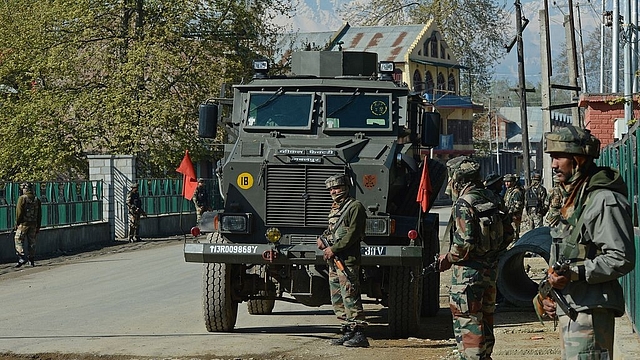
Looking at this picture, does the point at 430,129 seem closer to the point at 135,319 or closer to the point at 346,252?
the point at 346,252

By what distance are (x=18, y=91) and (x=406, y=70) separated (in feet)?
115

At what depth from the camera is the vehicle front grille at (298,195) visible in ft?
38.3

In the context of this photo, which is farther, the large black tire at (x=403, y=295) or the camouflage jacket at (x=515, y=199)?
the camouflage jacket at (x=515, y=199)

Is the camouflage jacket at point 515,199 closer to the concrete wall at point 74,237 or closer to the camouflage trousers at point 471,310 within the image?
the concrete wall at point 74,237

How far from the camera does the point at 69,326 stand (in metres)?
12.5

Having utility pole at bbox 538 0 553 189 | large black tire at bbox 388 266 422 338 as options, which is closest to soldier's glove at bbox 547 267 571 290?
large black tire at bbox 388 266 422 338

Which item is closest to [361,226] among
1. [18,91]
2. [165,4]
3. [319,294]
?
[319,294]

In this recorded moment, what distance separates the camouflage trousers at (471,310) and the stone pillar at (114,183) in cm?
2238

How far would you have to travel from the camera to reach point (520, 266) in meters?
15.4

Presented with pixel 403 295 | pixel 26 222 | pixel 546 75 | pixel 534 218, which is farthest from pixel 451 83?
pixel 403 295

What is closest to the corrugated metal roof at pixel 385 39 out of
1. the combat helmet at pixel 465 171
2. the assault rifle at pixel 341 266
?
the assault rifle at pixel 341 266

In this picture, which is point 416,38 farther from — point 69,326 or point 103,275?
point 69,326

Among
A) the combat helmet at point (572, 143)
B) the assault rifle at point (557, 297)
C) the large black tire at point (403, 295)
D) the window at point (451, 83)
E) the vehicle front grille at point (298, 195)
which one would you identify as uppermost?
the window at point (451, 83)

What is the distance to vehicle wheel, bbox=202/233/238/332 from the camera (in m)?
11.6
